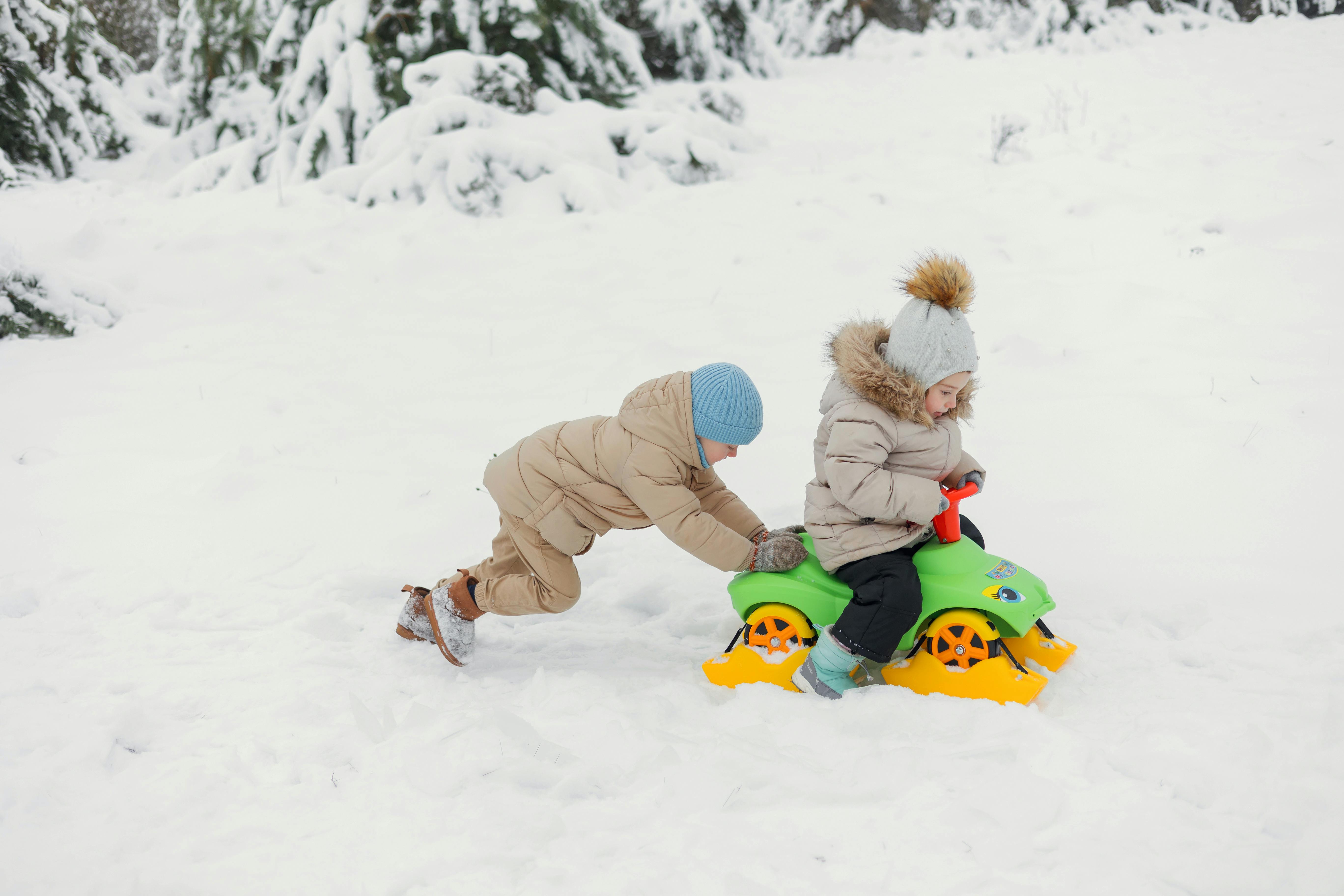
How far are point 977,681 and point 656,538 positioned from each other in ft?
5.37

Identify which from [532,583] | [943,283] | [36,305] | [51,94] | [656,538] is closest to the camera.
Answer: [943,283]

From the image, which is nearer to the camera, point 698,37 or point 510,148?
point 510,148

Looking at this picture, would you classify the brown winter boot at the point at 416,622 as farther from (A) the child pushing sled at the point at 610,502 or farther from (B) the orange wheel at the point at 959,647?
(B) the orange wheel at the point at 959,647

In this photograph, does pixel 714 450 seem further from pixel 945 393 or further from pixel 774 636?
pixel 945 393

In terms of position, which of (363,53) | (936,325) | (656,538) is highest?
(363,53)

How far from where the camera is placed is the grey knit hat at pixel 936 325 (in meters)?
2.58

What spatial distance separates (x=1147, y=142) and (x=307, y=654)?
7.52m

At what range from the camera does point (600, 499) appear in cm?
282

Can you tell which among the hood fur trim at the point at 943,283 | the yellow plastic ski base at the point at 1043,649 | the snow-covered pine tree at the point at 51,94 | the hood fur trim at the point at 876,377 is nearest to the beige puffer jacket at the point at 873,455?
the hood fur trim at the point at 876,377

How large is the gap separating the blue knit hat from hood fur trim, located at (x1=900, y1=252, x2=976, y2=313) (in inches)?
23.1

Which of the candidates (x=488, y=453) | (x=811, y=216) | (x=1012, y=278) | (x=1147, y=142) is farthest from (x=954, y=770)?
(x=1147, y=142)

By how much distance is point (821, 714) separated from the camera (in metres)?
2.54

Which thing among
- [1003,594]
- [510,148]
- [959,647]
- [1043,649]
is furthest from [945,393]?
[510,148]

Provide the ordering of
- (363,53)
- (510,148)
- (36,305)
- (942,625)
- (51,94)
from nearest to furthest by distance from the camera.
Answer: (942,625) → (36,305) → (510,148) → (363,53) → (51,94)
